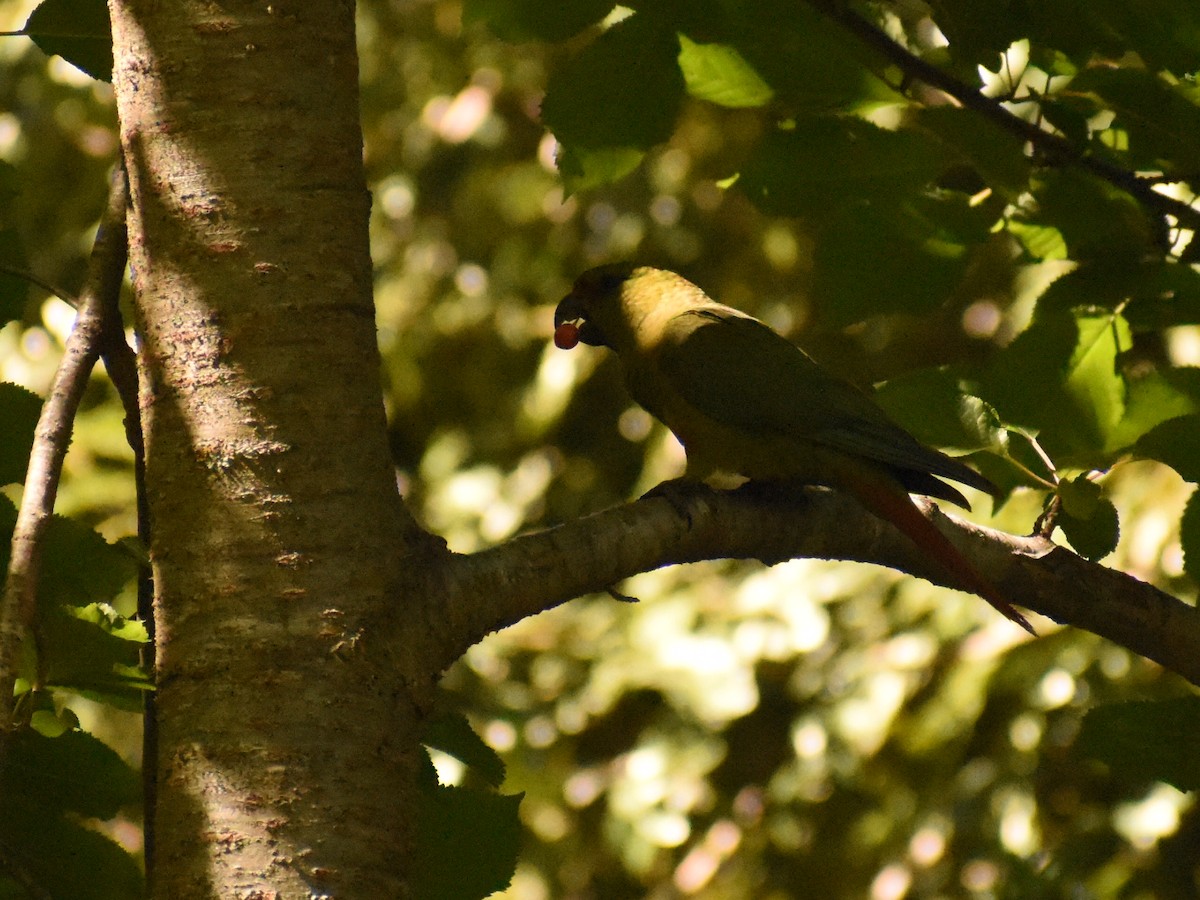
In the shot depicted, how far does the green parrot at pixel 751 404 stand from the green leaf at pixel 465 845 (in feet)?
2.92

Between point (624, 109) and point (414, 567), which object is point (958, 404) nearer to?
point (624, 109)

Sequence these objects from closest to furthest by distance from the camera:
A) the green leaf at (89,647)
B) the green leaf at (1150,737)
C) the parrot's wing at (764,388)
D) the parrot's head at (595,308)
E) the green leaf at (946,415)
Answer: the green leaf at (89,647) → the green leaf at (1150,737) → the green leaf at (946,415) → the parrot's wing at (764,388) → the parrot's head at (595,308)

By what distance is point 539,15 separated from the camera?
1.59 meters

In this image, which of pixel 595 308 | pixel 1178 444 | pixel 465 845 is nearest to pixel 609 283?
pixel 595 308

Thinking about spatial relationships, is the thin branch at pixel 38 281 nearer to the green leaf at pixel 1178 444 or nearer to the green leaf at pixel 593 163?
the green leaf at pixel 593 163

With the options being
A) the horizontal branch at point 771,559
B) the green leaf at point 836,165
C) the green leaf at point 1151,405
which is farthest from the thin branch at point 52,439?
the green leaf at point 1151,405

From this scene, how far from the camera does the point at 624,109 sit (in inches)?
64.2

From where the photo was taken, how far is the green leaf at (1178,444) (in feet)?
4.88

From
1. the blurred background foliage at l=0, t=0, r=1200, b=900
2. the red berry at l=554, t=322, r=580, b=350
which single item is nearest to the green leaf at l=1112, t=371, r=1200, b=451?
the blurred background foliage at l=0, t=0, r=1200, b=900

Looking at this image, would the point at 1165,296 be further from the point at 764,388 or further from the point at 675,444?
the point at 675,444

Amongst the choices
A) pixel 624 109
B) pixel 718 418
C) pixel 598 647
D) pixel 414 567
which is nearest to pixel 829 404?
pixel 718 418

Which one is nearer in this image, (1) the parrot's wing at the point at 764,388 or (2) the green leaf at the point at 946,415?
(2) the green leaf at the point at 946,415

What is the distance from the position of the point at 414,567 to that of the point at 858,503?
37.0 inches

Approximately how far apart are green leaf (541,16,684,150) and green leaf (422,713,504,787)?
71 cm
